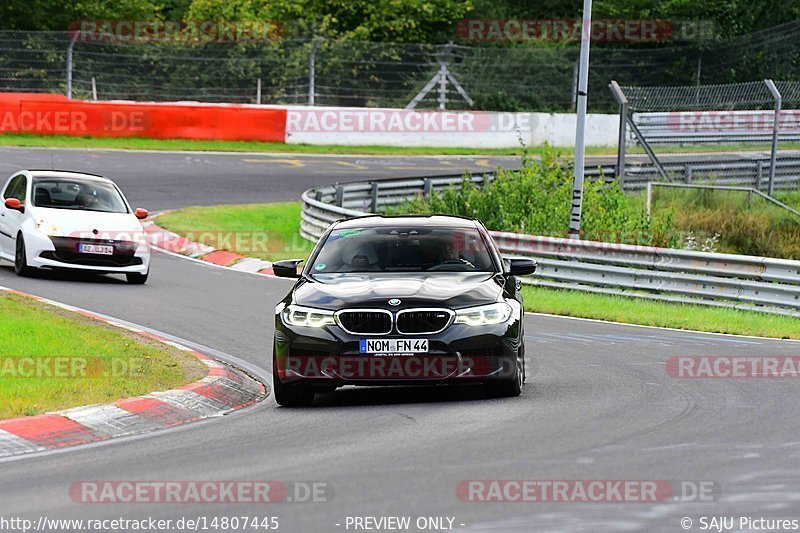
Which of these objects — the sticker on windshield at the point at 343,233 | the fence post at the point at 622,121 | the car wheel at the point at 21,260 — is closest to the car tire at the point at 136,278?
the car wheel at the point at 21,260

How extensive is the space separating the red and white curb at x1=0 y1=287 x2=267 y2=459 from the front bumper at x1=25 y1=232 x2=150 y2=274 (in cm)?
820

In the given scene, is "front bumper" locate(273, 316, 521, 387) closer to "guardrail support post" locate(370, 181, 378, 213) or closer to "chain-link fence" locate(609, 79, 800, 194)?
"chain-link fence" locate(609, 79, 800, 194)

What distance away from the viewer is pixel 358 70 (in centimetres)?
4447

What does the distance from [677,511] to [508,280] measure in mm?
5197

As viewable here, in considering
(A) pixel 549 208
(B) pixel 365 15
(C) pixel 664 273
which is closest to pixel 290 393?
(C) pixel 664 273

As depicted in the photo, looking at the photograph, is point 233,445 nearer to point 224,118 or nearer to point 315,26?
point 224,118

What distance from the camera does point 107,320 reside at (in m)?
15.9

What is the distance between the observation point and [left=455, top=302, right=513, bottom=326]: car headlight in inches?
425

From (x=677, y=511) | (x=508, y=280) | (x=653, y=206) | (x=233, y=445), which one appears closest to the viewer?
(x=677, y=511)

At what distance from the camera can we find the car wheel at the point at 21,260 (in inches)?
803

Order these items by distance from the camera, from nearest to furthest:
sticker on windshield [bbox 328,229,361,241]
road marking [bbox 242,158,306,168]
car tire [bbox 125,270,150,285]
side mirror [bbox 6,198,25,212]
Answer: sticker on windshield [bbox 328,229,361,241] → side mirror [bbox 6,198,25,212] → car tire [bbox 125,270,150,285] → road marking [bbox 242,158,306,168]

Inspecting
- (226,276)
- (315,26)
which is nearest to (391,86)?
(315,26)

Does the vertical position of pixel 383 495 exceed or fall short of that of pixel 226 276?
it exceeds it

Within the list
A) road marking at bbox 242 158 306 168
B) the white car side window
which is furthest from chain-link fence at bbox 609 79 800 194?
the white car side window
